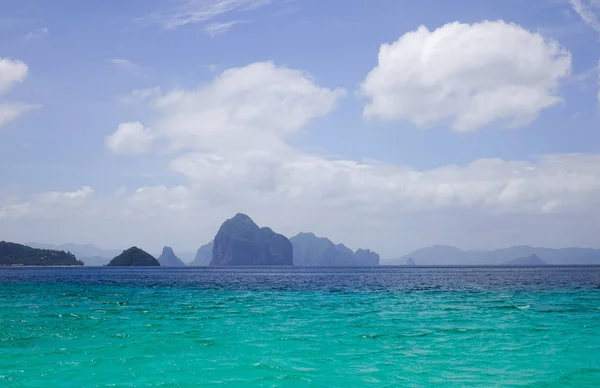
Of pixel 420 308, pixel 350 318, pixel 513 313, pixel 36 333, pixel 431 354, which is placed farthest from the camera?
pixel 420 308

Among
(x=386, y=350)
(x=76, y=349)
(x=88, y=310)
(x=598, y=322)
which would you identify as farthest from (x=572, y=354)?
(x=88, y=310)

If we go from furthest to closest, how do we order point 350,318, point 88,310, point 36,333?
point 88,310
point 350,318
point 36,333

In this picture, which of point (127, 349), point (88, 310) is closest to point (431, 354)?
point (127, 349)

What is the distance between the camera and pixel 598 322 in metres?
38.6

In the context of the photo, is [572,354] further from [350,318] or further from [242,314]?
[242,314]

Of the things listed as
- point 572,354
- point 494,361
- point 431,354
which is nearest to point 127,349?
point 431,354

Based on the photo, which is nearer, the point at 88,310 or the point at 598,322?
the point at 598,322

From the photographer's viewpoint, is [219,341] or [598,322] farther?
[598,322]

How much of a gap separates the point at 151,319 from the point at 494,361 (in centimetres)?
2749

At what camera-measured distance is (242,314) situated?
45.4 meters

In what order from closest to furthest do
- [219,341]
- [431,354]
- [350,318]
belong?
[431,354] < [219,341] < [350,318]

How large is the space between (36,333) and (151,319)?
31.5 feet

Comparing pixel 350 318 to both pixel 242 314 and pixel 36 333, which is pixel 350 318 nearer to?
pixel 242 314

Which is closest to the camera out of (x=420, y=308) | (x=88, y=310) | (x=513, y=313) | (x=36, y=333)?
(x=36, y=333)
